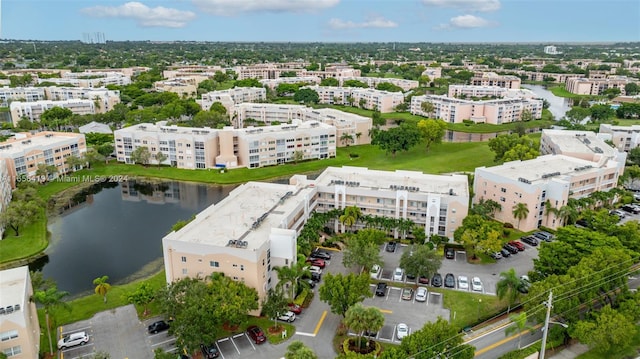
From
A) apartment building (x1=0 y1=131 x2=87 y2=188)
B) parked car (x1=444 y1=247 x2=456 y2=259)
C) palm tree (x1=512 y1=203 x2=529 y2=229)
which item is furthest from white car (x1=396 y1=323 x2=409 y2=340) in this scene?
apartment building (x1=0 y1=131 x2=87 y2=188)

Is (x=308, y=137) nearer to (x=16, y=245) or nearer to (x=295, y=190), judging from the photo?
(x=295, y=190)

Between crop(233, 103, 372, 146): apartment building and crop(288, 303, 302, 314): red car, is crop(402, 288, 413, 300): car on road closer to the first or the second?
crop(288, 303, 302, 314): red car

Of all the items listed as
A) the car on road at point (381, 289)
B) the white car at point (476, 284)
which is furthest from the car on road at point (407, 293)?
the white car at point (476, 284)

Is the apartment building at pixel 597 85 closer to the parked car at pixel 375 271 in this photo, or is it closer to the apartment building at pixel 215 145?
the apartment building at pixel 215 145

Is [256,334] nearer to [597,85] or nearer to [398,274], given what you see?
[398,274]

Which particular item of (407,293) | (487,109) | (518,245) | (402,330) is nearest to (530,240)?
(518,245)

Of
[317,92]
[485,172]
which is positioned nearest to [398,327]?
[485,172]
